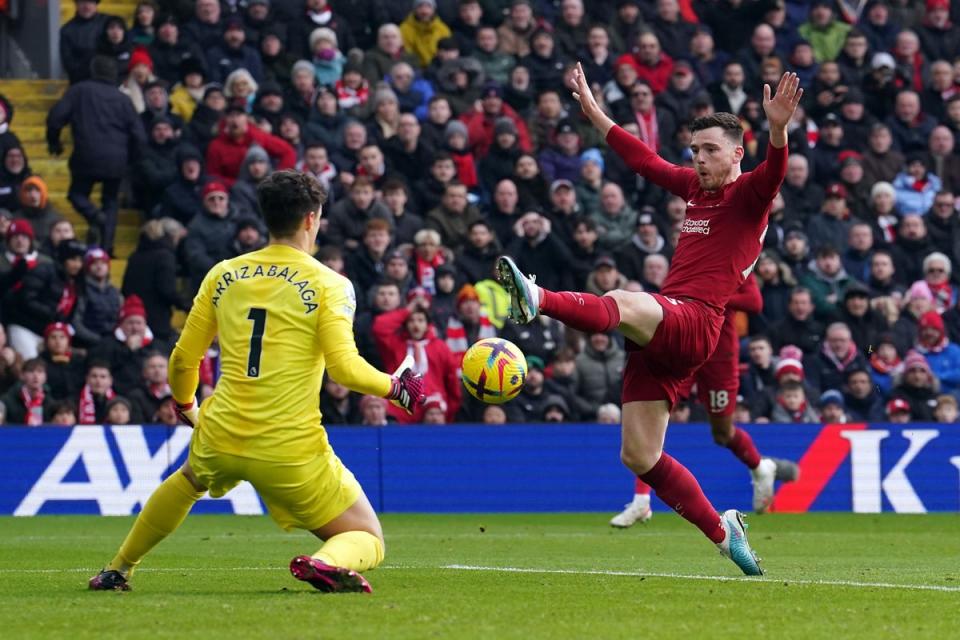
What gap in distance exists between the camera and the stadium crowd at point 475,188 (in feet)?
62.0

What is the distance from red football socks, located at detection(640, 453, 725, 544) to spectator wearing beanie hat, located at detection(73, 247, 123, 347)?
10.1 metres

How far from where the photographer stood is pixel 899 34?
24.2 m

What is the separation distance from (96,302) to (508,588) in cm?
1086

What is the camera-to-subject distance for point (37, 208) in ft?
65.5

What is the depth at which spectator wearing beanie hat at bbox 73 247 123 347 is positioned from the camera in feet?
62.1

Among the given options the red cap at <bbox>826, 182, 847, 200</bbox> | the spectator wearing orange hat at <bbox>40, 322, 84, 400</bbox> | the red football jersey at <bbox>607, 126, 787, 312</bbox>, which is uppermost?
the red football jersey at <bbox>607, 126, 787, 312</bbox>

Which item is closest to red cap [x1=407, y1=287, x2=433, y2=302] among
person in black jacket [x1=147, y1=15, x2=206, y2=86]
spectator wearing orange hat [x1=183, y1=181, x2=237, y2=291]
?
spectator wearing orange hat [x1=183, y1=181, x2=237, y2=291]

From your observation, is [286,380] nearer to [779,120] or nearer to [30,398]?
[779,120]

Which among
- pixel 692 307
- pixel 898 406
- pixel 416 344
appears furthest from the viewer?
pixel 898 406

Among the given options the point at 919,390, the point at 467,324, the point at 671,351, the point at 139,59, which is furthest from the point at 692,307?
the point at 139,59

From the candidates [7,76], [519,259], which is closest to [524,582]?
[519,259]

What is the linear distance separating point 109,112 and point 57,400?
3723 mm

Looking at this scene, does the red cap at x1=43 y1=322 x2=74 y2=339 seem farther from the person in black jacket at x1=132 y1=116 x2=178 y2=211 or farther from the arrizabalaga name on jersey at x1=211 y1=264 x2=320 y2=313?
the arrizabalaga name on jersey at x1=211 y1=264 x2=320 y2=313

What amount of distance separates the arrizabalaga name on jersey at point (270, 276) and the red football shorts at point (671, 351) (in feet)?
7.73
